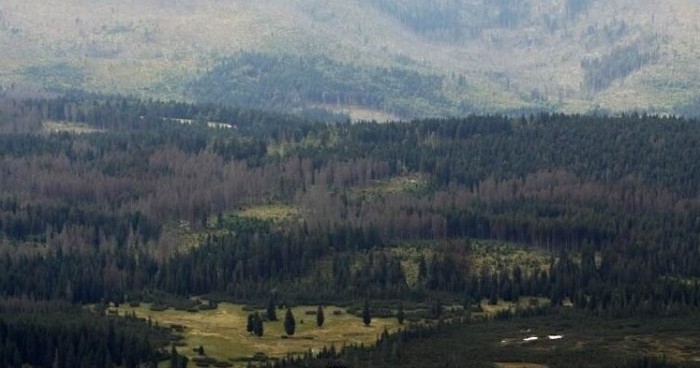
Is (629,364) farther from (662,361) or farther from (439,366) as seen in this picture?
(439,366)

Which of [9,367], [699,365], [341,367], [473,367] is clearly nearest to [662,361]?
[699,365]

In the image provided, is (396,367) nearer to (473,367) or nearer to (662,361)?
(473,367)

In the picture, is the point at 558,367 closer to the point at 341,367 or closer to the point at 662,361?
the point at 662,361

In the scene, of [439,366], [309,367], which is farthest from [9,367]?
[439,366]

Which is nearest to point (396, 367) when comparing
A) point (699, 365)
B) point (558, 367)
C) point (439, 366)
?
point (439, 366)

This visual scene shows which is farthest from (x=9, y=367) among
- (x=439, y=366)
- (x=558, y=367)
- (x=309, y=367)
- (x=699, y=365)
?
(x=699, y=365)
